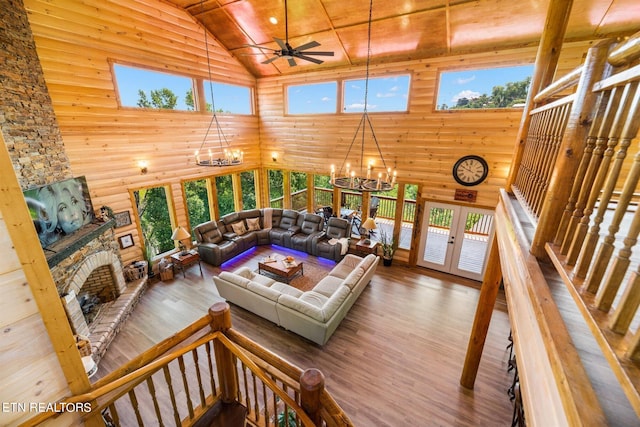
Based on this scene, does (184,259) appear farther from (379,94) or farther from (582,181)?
(582,181)

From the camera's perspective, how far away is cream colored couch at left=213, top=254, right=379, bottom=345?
4211 mm

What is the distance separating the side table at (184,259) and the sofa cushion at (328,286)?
3562 millimetres

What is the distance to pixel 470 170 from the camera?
5.93 metres

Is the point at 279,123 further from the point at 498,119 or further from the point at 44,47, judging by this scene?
the point at 498,119

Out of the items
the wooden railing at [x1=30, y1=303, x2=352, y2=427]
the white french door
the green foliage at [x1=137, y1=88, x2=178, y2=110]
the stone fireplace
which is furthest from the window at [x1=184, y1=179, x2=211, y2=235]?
the white french door

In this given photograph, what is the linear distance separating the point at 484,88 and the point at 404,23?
2.19 meters

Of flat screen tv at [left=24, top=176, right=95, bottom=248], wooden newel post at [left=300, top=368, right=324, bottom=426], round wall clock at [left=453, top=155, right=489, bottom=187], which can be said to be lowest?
wooden newel post at [left=300, top=368, right=324, bottom=426]

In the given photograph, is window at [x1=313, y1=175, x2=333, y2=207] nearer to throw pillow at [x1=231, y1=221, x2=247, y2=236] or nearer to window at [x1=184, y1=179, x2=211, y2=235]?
throw pillow at [x1=231, y1=221, x2=247, y2=236]

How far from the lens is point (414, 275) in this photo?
6.68 meters

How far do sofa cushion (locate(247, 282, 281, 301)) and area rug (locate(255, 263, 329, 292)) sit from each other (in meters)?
1.49

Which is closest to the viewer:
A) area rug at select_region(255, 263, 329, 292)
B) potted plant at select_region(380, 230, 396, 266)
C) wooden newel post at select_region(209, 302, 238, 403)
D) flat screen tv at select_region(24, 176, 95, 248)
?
wooden newel post at select_region(209, 302, 238, 403)

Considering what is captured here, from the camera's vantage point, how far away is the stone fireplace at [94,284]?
402cm

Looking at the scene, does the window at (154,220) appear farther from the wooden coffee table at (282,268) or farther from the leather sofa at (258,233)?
the wooden coffee table at (282,268)

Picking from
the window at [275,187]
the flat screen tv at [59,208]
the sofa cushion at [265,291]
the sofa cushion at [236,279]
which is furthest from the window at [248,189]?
the sofa cushion at [265,291]
